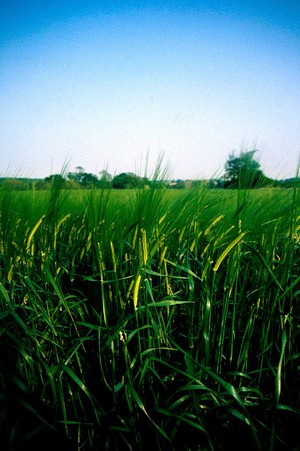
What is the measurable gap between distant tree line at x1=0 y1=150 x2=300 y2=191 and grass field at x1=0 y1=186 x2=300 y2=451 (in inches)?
1.2

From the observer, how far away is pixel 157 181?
0.61 m

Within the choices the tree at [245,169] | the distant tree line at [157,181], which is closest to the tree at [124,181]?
the distant tree line at [157,181]

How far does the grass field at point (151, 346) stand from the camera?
1.89 feet

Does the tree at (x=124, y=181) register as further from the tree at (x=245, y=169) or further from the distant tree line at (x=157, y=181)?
the tree at (x=245, y=169)

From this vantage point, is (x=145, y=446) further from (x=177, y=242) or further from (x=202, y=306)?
(x=177, y=242)

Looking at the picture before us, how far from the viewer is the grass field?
0.58 m

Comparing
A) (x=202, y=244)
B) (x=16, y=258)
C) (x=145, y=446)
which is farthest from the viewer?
(x=202, y=244)

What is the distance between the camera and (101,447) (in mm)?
601

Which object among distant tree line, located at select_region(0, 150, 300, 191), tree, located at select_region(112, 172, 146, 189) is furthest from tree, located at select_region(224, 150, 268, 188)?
tree, located at select_region(112, 172, 146, 189)

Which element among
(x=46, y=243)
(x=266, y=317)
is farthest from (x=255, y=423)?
(x=46, y=243)

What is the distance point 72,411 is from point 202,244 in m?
0.52

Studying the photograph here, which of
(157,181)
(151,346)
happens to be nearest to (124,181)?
(157,181)

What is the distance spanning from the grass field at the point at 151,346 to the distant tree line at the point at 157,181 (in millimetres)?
31

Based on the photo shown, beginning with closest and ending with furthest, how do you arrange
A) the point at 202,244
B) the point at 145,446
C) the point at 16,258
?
Result: the point at 145,446
the point at 16,258
the point at 202,244
